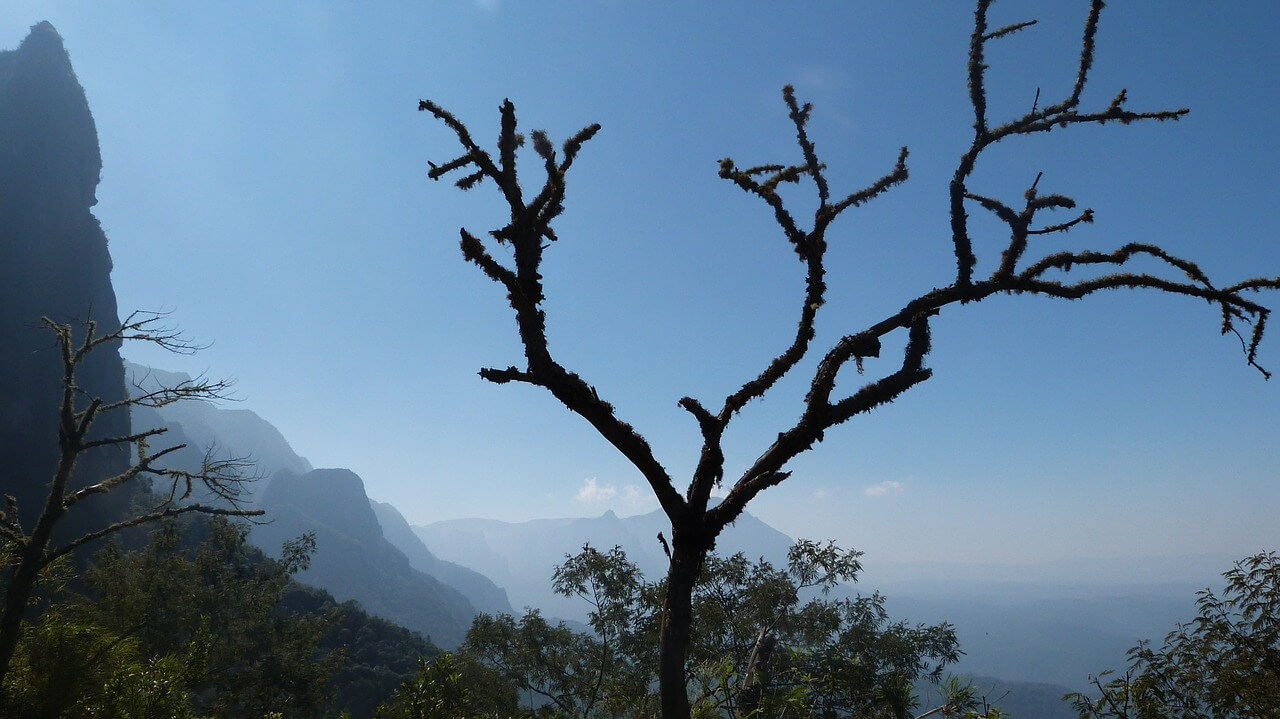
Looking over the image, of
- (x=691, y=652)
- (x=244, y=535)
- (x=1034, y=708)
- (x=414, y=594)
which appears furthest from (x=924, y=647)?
(x=1034, y=708)

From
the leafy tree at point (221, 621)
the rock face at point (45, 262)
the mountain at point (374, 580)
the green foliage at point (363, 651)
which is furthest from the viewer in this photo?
the mountain at point (374, 580)

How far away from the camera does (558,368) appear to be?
16.2 feet

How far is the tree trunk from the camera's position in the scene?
4.31 m

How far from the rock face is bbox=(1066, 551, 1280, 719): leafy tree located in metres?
76.0

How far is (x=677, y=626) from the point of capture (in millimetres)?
4496

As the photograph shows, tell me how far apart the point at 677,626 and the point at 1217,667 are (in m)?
11.4

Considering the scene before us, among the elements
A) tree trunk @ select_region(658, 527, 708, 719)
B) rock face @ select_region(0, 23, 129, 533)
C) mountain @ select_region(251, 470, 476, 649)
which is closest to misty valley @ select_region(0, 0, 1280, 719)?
tree trunk @ select_region(658, 527, 708, 719)

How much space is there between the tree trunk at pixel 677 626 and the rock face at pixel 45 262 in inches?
2875

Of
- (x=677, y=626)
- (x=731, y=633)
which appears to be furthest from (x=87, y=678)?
(x=731, y=633)

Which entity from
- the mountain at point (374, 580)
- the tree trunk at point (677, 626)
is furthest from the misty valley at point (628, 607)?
the mountain at point (374, 580)

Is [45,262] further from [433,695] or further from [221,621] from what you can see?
[433,695]

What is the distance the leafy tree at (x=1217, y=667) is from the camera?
28.7ft

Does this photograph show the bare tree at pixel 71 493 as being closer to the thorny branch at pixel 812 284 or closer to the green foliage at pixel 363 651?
the thorny branch at pixel 812 284

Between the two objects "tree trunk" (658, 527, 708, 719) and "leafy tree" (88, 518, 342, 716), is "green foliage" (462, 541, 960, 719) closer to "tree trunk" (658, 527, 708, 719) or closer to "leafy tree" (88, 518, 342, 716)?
"leafy tree" (88, 518, 342, 716)
